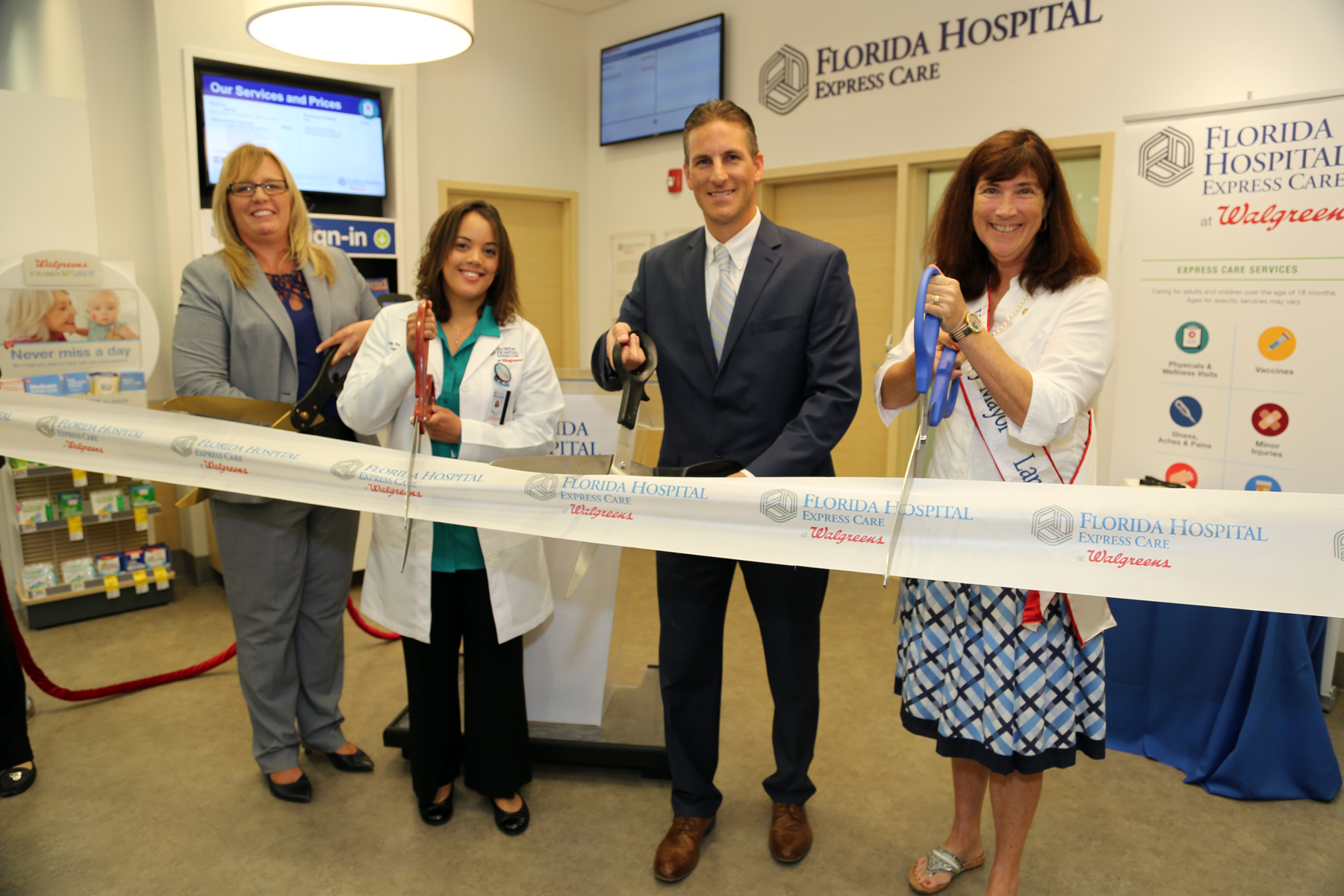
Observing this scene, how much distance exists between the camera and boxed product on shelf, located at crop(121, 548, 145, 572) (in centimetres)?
411

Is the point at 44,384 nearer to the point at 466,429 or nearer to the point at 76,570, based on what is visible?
the point at 76,570

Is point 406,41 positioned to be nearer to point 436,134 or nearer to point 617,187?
point 436,134

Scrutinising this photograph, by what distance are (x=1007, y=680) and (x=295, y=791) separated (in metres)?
1.98

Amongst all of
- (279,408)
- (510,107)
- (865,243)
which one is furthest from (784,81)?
(279,408)

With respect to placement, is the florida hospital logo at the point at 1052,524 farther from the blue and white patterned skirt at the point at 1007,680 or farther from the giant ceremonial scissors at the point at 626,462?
the giant ceremonial scissors at the point at 626,462

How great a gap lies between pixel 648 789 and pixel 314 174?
356cm

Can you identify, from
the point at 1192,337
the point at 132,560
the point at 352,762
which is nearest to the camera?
the point at 352,762

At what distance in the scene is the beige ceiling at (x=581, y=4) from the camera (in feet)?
19.0

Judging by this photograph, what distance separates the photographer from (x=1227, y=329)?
3262 mm

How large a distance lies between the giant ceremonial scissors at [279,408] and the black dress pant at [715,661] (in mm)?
993

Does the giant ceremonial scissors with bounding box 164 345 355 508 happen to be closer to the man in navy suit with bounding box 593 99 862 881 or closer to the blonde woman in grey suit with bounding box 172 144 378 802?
the blonde woman in grey suit with bounding box 172 144 378 802

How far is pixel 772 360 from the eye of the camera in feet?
6.66

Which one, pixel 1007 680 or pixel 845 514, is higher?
pixel 845 514

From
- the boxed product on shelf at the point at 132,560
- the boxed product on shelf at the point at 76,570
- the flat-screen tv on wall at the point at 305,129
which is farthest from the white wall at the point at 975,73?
the boxed product on shelf at the point at 76,570
